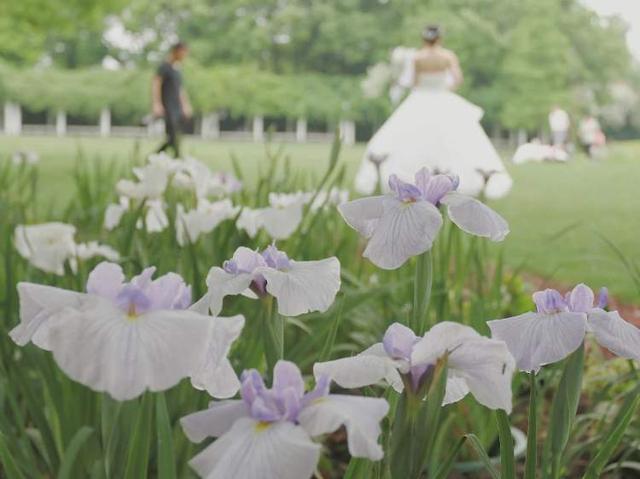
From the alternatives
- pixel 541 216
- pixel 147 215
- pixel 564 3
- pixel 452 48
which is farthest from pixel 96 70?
pixel 147 215

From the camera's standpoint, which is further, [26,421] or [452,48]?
[452,48]

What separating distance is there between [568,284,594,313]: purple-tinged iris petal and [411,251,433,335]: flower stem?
153 millimetres

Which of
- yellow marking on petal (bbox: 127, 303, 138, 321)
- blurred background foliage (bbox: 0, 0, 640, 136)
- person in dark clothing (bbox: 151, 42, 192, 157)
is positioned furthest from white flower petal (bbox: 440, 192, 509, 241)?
blurred background foliage (bbox: 0, 0, 640, 136)

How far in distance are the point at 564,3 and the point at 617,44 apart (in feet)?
11.7

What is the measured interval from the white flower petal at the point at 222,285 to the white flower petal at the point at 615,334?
271 mm

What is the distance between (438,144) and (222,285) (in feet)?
23.7

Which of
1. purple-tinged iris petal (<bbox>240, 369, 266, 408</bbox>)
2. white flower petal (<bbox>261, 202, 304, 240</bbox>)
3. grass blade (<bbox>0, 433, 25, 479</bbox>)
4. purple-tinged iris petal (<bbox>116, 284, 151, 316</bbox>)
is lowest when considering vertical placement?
white flower petal (<bbox>261, 202, 304, 240</bbox>)

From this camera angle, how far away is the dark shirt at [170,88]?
35.4 ft

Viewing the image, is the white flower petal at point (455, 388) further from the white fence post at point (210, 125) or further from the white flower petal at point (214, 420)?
the white fence post at point (210, 125)

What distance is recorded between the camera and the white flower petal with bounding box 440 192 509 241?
29.9 inches

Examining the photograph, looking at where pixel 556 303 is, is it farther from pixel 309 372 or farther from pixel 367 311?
pixel 367 311

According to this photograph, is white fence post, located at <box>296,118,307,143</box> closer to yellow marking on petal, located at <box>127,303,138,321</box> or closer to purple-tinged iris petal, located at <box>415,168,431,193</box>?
purple-tinged iris petal, located at <box>415,168,431,193</box>

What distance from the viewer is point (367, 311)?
2.13 metres

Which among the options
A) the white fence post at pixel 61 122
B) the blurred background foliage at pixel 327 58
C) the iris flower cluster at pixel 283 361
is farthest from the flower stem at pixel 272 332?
the white fence post at pixel 61 122
